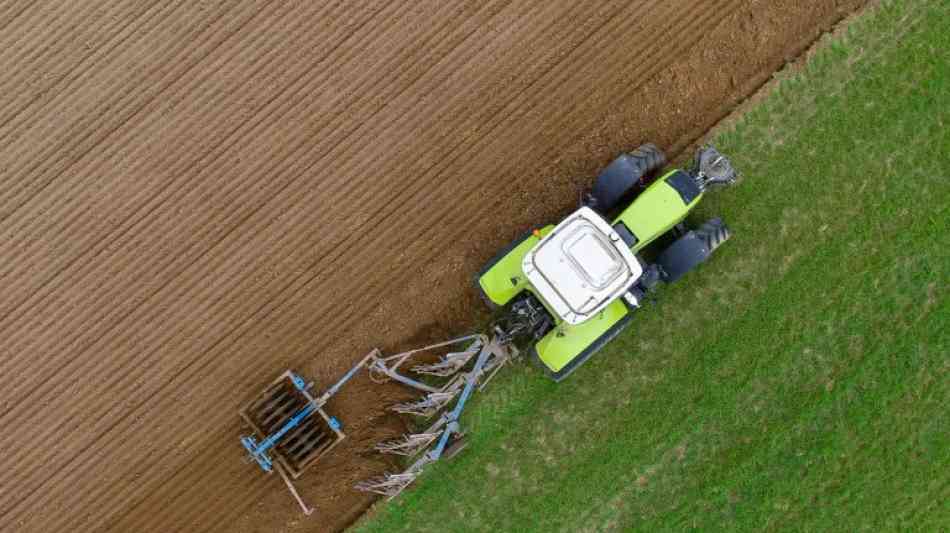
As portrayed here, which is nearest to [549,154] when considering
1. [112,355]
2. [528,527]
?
[528,527]

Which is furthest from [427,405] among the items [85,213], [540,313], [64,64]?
[64,64]

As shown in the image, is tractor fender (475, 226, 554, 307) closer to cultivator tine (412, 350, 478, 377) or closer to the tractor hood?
the tractor hood

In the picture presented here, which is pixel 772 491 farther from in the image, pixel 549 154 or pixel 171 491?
pixel 171 491

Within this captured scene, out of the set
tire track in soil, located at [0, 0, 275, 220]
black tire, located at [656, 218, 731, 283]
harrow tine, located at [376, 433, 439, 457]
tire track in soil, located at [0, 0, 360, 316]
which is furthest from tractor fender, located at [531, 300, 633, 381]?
tire track in soil, located at [0, 0, 275, 220]

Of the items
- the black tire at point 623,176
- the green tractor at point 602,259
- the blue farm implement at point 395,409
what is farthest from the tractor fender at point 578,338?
the black tire at point 623,176

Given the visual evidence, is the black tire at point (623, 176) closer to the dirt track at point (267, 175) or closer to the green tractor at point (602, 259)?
the green tractor at point (602, 259)
